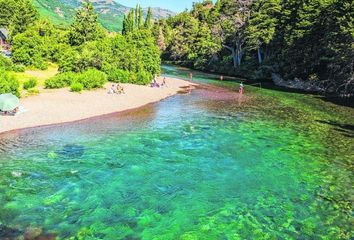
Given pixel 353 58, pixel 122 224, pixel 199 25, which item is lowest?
pixel 122 224

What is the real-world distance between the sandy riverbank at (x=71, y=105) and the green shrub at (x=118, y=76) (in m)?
4.41

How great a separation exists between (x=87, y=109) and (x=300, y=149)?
2136 centimetres

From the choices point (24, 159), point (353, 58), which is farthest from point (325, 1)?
point (24, 159)

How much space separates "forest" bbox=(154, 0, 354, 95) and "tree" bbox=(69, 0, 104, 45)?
117ft

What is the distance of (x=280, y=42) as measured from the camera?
78.7 metres

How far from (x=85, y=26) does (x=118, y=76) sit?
15756 millimetres

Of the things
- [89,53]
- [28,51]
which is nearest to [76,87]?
[89,53]

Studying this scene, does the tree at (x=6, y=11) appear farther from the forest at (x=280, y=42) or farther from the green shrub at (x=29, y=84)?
the green shrub at (x=29, y=84)

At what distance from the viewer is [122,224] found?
16016 millimetres

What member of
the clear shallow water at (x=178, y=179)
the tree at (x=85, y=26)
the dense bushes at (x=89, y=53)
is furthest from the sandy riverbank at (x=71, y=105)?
the tree at (x=85, y=26)

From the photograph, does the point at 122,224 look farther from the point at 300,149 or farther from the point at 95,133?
the point at 300,149

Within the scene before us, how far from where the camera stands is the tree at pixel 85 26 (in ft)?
218

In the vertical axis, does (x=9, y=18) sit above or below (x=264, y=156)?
above

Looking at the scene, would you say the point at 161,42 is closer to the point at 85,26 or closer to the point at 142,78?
the point at 85,26
